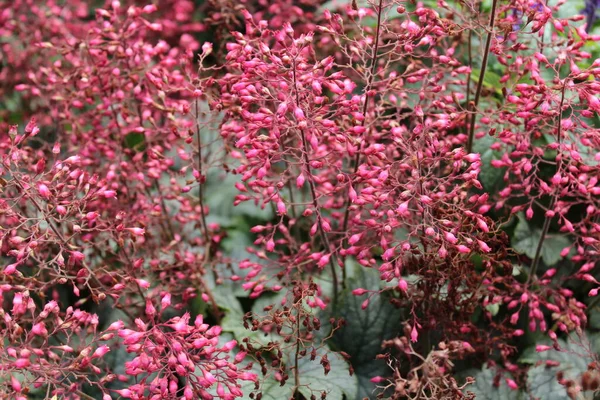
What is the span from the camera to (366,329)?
243 centimetres

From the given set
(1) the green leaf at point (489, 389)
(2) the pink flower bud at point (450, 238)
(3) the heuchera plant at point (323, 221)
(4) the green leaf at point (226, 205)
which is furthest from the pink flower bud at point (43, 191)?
(1) the green leaf at point (489, 389)

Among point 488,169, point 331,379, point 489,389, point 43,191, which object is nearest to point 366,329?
point 331,379

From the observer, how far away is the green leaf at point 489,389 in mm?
2262

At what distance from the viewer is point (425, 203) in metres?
1.73

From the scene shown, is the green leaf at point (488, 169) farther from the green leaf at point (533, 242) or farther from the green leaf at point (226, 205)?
the green leaf at point (226, 205)

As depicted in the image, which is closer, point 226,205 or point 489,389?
point 489,389

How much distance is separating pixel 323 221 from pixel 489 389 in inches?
35.4

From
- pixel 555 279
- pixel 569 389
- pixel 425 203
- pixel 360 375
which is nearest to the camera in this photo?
pixel 569 389

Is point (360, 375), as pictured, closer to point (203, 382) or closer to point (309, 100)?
point (203, 382)

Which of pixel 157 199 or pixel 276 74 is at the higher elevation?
pixel 276 74

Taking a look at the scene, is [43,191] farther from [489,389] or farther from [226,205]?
[489,389]

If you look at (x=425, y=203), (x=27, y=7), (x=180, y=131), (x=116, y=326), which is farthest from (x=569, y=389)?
(x=27, y=7)

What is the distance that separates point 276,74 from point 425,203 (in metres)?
0.55

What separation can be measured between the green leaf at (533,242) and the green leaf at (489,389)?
1.57ft
